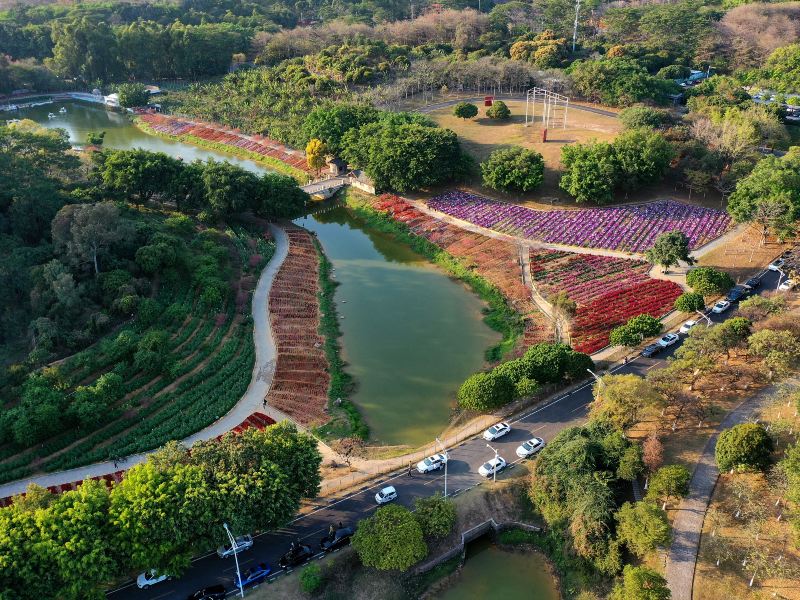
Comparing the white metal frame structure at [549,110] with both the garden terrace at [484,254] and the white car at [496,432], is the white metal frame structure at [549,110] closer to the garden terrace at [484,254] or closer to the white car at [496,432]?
the garden terrace at [484,254]

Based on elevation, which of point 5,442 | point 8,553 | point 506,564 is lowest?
point 506,564

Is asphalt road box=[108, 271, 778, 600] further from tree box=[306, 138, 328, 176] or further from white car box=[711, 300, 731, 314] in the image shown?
tree box=[306, 138, 328, 176]

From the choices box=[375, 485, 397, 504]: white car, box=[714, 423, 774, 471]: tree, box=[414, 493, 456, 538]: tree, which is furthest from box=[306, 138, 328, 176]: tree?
box=[714, 423, 774, 471]: tree

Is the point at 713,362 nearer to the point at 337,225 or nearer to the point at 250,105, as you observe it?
the point at 337,225

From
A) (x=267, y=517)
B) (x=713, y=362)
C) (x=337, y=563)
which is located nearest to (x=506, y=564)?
(x=337, y=563)

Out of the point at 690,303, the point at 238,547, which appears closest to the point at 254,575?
the point at 238,547

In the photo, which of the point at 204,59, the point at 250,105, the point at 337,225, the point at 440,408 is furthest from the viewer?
the point at 204,59

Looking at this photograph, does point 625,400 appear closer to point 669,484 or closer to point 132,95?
point 669,484
